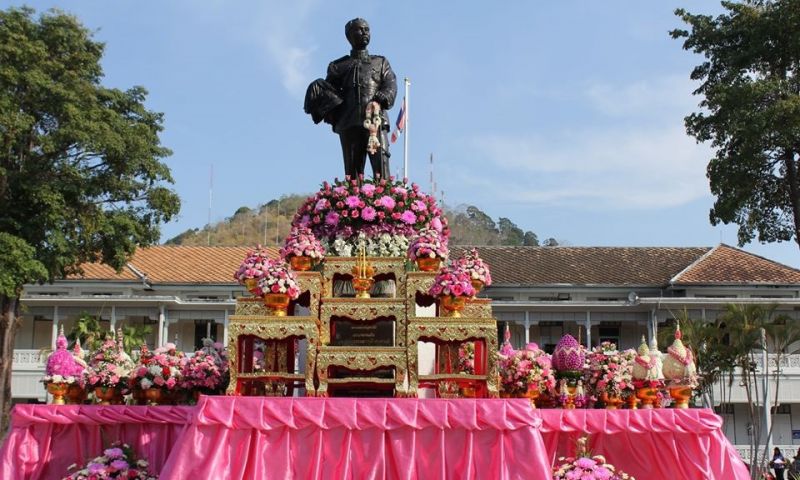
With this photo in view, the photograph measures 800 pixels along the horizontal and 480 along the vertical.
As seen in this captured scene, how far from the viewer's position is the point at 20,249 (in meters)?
22.5

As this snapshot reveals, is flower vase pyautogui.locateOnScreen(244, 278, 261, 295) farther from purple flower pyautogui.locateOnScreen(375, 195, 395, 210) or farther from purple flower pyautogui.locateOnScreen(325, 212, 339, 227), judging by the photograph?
purple flower pyautogui.locateOnScreen(375, 195, 395, 210)

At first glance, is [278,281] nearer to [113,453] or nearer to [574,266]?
[113,453]

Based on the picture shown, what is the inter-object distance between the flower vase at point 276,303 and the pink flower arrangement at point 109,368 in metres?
2.25

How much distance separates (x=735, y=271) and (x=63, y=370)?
31067mm

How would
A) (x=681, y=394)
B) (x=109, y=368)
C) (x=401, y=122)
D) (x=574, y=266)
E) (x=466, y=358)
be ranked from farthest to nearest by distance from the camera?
1. (x=574, y=266)
2. (x=401, y=122)
3. (x=466, y=358)
4. (x=109, y=368)
5. (x=681, y=394)

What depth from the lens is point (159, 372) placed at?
9.86m

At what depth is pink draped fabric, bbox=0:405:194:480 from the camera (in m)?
9.38

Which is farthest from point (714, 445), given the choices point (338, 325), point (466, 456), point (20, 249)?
point (20, 249)

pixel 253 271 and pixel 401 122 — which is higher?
pixel 401 122

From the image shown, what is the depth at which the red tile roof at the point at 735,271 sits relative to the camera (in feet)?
116

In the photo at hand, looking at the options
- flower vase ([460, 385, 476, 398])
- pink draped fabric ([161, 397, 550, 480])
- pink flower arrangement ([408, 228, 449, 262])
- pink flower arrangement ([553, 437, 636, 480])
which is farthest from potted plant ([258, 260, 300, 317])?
pink flower arrangement ([553, 437, 636, 480])

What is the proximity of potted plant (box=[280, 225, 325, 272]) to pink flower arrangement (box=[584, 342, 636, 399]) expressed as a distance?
3345 mm

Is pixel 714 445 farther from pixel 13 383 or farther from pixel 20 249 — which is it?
pixel 13 383

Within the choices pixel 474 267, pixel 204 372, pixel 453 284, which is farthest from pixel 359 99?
pixel 204 372
